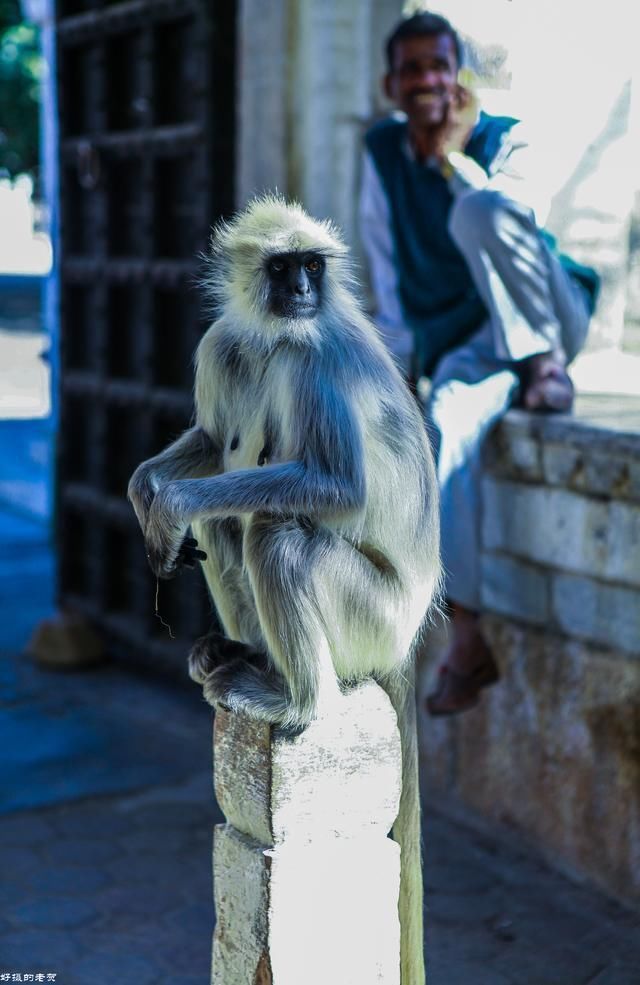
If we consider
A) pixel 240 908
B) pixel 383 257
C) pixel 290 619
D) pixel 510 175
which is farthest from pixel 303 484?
pixel 383 257

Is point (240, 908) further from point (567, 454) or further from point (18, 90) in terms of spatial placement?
point (18, 90)

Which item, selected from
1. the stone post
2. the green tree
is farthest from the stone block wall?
the green tree

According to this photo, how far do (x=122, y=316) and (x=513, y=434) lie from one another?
2.40 meters

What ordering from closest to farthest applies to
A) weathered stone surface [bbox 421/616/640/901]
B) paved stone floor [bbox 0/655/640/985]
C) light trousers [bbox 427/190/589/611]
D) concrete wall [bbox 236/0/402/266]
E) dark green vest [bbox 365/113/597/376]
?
paved stone floor [bbox 0/655/640/985], weathered stone surface [bbox 421/616/640/901], light trousers [bbox 427/190/589/611], dark green vest [bbox 365/113/597/376], concrete wall [bbox 236/0/402/266]

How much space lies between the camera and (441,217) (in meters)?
4.02

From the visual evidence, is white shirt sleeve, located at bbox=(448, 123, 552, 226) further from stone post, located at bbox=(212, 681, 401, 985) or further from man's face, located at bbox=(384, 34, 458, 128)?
stone post, located at bbox=(212, 681, 401, 985)

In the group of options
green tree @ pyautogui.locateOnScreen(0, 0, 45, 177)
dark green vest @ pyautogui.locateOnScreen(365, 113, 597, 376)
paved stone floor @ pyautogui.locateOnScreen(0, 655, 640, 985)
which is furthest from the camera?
green tree @ pyautogui.locateOnScreen(0, 0, 45, 177)

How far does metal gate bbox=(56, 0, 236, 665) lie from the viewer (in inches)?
192

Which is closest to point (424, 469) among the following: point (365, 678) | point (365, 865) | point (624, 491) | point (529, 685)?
point (365, 678)

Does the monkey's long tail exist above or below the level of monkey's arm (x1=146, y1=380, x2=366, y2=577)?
below

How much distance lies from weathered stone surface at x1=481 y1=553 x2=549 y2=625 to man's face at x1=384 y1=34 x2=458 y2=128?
1.33m

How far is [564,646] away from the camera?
11.9ft

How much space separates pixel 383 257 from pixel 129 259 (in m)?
1.52

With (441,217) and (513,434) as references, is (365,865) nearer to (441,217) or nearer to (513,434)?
(513,434)
